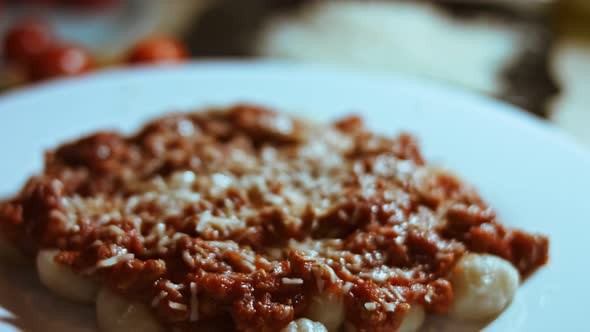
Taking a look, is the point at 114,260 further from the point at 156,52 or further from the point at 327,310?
the point at 156,52

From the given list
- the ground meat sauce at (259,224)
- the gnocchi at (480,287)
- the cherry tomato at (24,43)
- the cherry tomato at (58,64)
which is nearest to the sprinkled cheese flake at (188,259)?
the ground meat sauce at (259,224)

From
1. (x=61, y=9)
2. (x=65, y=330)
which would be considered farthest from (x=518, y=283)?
(x=61, y=9)

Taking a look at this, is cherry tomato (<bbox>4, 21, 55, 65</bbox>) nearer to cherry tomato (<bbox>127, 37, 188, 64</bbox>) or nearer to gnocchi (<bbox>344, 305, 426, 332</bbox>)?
cherry tomato (<bbox>127, 37, 188, 64</bbox>)

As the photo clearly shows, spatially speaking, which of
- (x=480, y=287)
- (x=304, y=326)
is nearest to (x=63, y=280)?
(x=304, y=326)

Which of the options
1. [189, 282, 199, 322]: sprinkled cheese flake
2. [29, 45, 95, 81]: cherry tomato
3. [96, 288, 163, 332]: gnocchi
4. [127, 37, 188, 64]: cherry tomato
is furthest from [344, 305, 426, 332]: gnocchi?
[29, 45, 95, 81]: cherry tomato

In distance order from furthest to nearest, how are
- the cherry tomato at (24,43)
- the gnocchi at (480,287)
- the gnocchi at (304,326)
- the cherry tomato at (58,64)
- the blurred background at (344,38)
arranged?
the cherry tomato at (24,43)
the blurred background at (344,38)
the cherry tomato at (58,64)
the gnocchi at (480,287)
the gnocchi at (304,326)

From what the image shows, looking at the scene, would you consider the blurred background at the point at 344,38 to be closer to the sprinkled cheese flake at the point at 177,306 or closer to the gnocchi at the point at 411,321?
the gnocchi at the point at 411,321

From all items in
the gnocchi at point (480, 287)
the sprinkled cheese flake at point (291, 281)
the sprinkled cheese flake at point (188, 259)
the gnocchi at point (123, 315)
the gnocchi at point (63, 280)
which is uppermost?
the gnocchi at point (480, 287)

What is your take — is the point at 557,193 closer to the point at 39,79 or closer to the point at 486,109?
the point at 486,109
